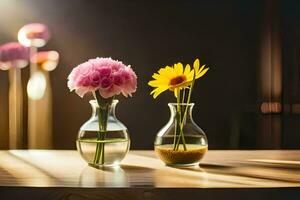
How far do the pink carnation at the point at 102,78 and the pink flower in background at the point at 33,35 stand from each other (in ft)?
1.77

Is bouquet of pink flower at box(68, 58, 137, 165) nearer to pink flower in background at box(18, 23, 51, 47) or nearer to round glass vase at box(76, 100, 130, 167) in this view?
round glass vase at box(76, 100, 130, 167)

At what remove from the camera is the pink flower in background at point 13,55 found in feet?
5.18

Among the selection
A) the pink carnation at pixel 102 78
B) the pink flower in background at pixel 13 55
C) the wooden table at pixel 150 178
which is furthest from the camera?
the pink flower in background at pixel 13 55

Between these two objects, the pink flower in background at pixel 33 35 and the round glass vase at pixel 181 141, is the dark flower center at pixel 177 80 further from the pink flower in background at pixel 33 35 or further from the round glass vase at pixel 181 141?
the pink flower in background at pixel 33 35

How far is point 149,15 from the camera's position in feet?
5.20

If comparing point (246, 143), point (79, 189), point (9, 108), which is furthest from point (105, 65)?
point (246, 143)

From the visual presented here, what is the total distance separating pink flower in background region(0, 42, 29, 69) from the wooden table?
378 mm

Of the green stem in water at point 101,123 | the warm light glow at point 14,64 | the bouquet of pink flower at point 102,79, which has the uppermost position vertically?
the warm light glow at point 14,64

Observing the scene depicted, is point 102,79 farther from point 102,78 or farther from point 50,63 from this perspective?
point 50,63

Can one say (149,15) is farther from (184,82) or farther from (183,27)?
(184,82)

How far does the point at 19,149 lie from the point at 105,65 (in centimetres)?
67

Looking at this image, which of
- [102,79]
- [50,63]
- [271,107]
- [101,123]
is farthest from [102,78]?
[271,107]

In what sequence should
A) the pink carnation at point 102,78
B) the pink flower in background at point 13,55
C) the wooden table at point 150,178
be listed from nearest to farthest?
1. the wooden table at point 150,178
2. the pink carnation at point 102,78
3. the pink flower in background at point 13,55

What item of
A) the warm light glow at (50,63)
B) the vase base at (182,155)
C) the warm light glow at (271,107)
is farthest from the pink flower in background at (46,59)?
the warm light glow at (271,107)
